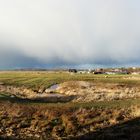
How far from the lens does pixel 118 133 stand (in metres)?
41.2

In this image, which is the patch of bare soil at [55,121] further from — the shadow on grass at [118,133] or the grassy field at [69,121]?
the shadow on grass at [118,133]

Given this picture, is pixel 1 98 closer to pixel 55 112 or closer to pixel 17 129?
pixel 55 112

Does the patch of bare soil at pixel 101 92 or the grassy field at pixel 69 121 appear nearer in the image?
the grassy field at pixel 69 121

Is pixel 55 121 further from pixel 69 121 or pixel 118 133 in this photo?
pixel 118 133

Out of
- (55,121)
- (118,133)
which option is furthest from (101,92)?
(118,133)

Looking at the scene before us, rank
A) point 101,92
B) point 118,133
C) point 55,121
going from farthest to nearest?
point 101,92 → point 55,121 → point 118,133

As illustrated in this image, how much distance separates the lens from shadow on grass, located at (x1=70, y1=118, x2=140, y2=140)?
39.8 m

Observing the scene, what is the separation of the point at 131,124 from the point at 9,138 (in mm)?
13726

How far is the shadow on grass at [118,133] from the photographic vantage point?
39.8 metres

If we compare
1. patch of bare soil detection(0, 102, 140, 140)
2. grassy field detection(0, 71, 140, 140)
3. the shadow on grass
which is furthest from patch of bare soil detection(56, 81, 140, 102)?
the shadow on grass

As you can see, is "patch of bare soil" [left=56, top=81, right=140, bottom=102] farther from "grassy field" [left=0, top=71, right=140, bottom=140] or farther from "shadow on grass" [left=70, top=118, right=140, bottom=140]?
"shadow on grass" [left=70, top=118, right=140, bottom=140]

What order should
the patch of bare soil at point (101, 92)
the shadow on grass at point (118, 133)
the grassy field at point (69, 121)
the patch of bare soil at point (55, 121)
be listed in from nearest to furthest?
the shadow on grass at point (118, 133) < the grassy field at point (69, 121) < the patch of bare soil at point (55, 121) < the patch of bare soil at point (101, 92)

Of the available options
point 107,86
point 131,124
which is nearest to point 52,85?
point 107,86

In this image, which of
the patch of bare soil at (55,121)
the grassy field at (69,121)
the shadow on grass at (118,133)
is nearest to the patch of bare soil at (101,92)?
the grassy field at (69,121)
